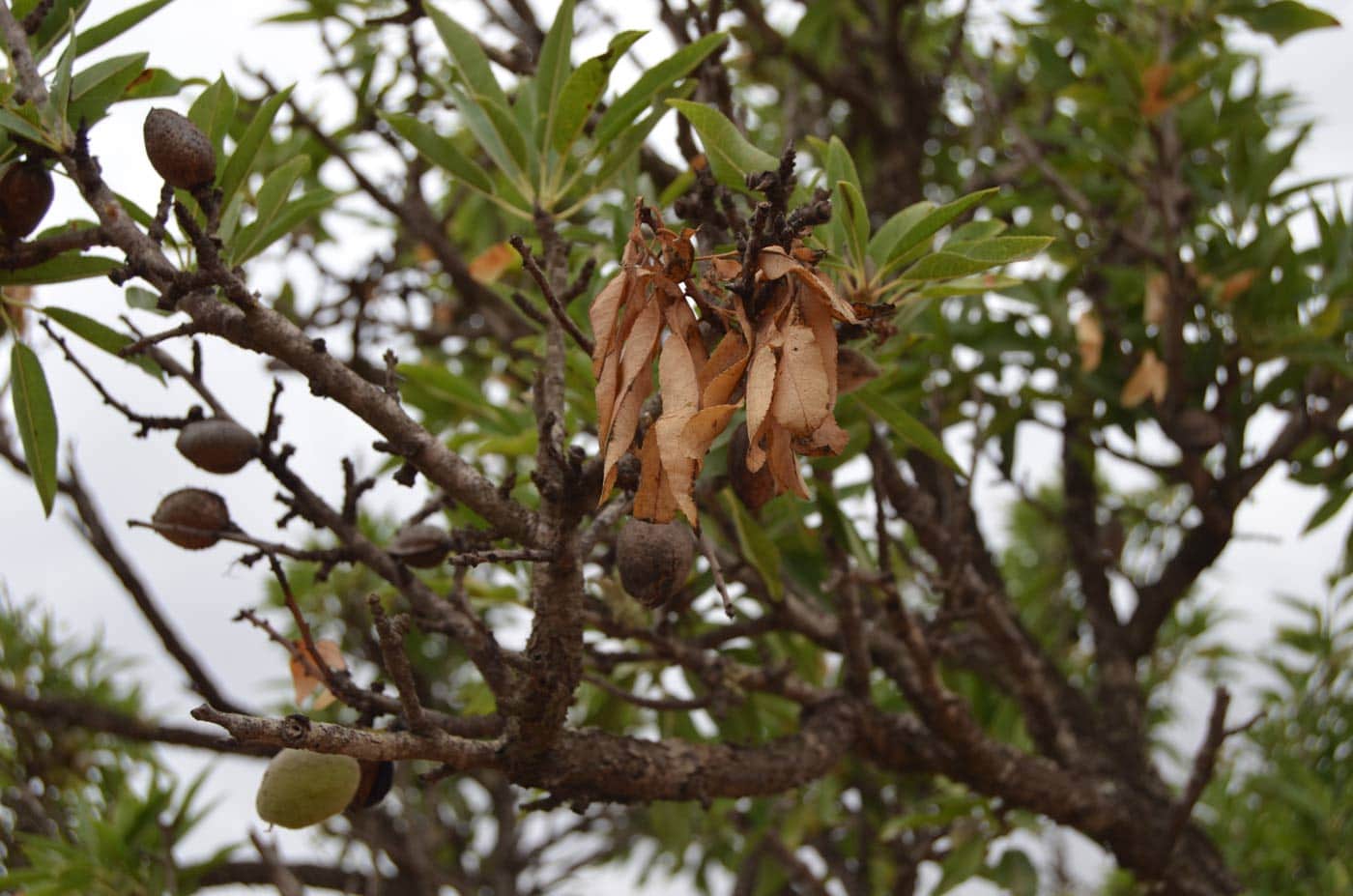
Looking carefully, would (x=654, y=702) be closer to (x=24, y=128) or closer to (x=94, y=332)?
(x=94, y=332)

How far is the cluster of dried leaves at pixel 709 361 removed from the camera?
701mm

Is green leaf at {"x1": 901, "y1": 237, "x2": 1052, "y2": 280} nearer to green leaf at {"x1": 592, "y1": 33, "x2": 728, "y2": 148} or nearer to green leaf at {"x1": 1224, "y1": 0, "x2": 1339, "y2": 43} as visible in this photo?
green leaf at {"x1": 592, "y1": 33, "x2": 728, "y2": 148}

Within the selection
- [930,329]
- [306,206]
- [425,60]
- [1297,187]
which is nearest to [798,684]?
[930,329]

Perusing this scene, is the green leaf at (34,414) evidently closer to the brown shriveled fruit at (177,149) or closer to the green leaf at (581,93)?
the brown shriveled fruit at (177,149)

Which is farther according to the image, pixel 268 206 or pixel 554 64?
pixel 554 64

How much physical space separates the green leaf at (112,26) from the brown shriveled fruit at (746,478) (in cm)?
75

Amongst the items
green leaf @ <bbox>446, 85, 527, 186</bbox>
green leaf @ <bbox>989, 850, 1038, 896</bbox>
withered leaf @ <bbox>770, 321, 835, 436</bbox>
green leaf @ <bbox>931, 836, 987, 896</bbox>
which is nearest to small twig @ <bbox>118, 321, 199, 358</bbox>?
green leaf @ <bbox>446, 85, 527, 186</bbox>

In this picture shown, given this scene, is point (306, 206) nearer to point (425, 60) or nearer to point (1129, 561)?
point (425, 60)

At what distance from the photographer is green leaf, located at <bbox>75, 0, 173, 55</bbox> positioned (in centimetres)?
113

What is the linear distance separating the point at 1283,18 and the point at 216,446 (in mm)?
1693

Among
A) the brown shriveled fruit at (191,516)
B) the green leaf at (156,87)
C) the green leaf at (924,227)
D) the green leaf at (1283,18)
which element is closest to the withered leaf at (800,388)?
the green leaf at (924,227)

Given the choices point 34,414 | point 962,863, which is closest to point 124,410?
point 34,414

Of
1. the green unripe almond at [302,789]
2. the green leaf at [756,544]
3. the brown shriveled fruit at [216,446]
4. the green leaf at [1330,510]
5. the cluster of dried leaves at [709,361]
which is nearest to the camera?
the cluster of dried leaves at [709,361]

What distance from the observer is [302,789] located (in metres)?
0.89
